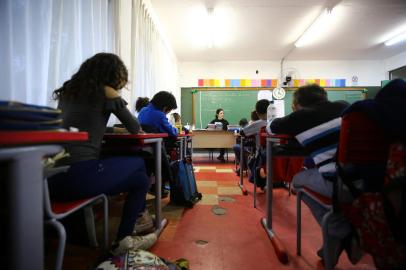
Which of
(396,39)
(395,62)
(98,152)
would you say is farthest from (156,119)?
(395,62)

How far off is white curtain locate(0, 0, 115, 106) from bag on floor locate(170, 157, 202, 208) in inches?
45.3

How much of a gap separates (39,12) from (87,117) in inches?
33.5

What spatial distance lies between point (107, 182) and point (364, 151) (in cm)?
102

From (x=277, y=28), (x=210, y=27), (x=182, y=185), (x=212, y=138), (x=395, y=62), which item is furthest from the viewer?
(x=395, y=62)

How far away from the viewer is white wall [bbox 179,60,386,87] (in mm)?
6848

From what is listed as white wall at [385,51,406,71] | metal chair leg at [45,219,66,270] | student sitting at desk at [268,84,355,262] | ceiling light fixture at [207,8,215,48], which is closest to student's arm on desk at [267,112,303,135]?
student sitting at desk at [268,84,355,262]

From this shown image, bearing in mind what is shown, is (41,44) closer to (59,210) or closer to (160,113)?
(59,210)

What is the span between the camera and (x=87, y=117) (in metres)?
1.11

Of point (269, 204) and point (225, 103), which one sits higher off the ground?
point (225, 103)

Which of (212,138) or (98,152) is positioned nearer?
(98,152)

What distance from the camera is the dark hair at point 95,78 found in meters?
1.15

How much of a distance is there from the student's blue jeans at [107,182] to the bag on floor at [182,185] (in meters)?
0.91

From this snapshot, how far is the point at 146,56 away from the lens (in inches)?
150

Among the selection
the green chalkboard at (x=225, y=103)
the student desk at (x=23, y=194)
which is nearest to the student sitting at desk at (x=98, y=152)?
the student desk at (x=23, y=194)
